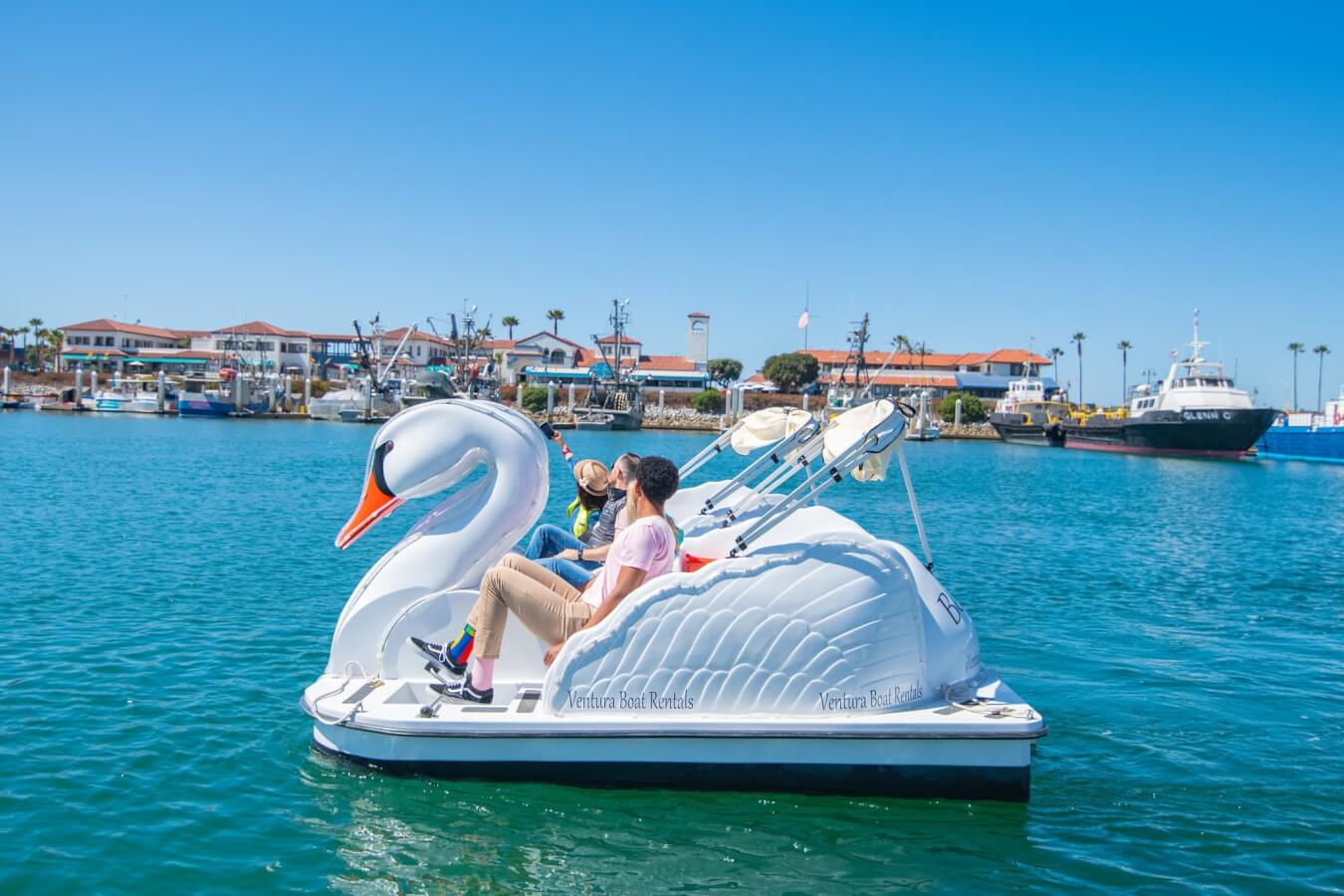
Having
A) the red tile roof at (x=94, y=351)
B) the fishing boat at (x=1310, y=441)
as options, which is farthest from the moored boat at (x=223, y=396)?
the fishing boat at (x=1310, y=441)

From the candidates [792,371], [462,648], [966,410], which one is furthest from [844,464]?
[792,371]

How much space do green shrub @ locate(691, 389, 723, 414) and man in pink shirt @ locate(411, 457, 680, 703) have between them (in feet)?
258

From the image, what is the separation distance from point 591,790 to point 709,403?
79.3 metres

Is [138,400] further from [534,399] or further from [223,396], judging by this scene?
[534,399]

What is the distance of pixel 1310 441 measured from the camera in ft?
208

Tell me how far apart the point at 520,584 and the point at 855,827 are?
2.30m

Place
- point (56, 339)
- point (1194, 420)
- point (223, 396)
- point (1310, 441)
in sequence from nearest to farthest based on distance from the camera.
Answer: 1. point (1194, 420)
2. point (1310, 441)
3. point (223, 396)
4. point (56, 339)

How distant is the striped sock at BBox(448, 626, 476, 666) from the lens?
19.1 ft

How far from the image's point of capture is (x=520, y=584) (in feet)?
18.3

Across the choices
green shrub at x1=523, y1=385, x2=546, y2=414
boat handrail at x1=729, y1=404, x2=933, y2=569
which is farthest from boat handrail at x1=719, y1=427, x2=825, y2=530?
green shrub at x1=523, y1=385, x2=546, y2=414

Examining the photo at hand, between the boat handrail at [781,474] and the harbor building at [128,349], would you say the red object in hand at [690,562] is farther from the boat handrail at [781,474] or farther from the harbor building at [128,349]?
the harbor building at [128,349]

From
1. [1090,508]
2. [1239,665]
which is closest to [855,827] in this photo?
[1239,665]

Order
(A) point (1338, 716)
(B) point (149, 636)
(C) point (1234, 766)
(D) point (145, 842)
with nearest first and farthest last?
(D) point (145, 842), (C) point (1234, 766), (A) point (1338, 716), (B) point (149, 636)

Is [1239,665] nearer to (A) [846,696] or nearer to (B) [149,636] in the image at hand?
(A) [846,696]
